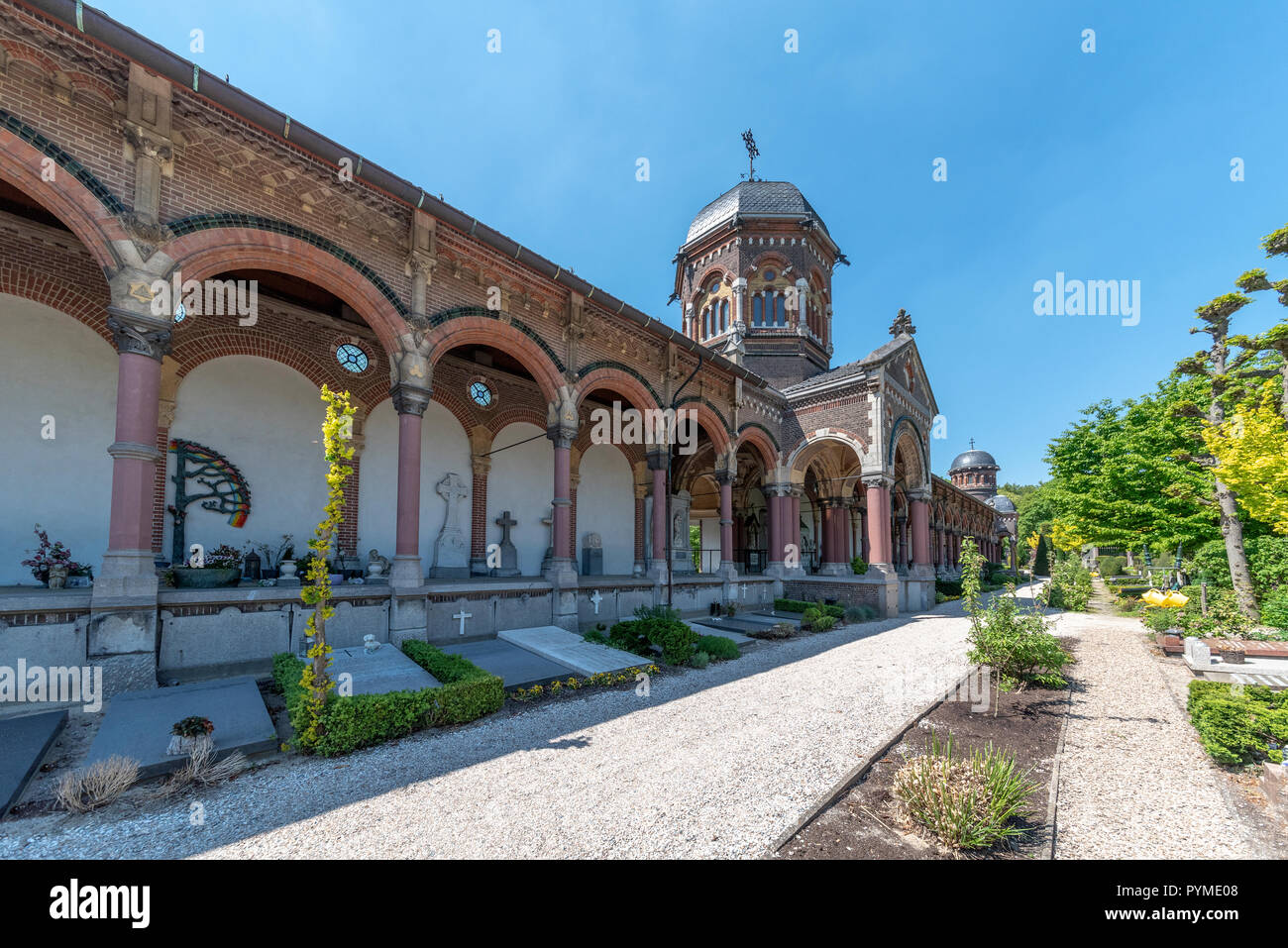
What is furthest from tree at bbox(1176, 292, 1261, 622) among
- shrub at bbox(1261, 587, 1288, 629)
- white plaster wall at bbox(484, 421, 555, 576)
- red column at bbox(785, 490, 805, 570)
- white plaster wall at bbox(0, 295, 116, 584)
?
white plaster wall at bbox(0, 295, 116, 584)

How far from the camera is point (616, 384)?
13570 mm

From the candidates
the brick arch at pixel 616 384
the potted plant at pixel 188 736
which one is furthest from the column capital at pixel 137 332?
the brick arch at pixel 616 384

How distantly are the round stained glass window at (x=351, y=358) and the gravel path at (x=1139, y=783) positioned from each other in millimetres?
13538

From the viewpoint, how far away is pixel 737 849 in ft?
11.2

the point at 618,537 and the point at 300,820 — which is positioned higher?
the point at 618,537

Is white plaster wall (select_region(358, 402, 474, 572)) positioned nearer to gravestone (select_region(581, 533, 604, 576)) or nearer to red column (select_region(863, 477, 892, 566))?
gravestone (select_region(581, 533, 604, 576))

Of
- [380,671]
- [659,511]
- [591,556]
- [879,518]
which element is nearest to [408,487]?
[380,671]

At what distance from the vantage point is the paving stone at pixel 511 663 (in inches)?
298

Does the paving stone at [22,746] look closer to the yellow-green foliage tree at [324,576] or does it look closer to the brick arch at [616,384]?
the yellow-green foliage tree at [324,576]

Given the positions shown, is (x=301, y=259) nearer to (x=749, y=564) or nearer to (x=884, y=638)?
(x=884, y=638)

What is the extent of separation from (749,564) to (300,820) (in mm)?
23232

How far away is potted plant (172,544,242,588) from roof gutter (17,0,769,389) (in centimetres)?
693
